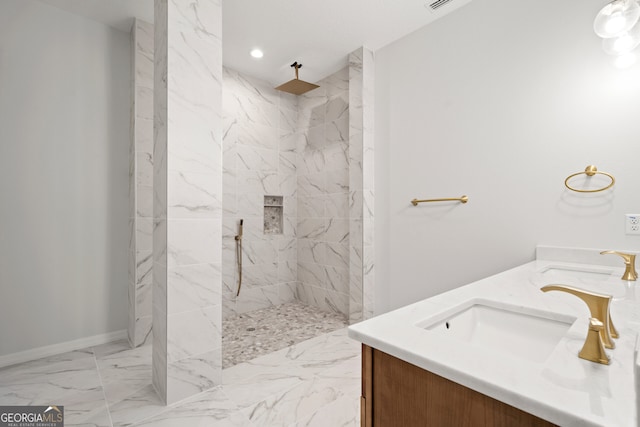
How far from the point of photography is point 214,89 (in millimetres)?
1862

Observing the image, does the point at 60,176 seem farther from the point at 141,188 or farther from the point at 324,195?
the point at 324,195

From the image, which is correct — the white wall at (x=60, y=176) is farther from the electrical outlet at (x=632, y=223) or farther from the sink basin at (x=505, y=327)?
the electrical outlet at (x=632, y=223)

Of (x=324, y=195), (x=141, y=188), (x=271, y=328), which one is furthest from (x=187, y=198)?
(x=324, y=195)

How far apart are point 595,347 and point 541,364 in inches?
4.6

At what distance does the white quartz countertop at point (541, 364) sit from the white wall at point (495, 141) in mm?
984

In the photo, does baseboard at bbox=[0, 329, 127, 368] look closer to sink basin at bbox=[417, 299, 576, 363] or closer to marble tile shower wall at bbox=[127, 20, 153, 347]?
marble tile shower wall at bbox=[127, 20, 153, 347]

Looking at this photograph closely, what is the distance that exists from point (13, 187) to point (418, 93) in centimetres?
315

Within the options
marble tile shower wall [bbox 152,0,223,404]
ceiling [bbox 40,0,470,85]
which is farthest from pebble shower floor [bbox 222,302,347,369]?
ceiling [bbox 40,0,470,85]

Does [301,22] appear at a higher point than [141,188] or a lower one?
higher

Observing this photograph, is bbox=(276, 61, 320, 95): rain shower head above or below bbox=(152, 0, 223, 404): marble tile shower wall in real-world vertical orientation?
above

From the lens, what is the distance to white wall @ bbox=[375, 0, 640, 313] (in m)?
1.69

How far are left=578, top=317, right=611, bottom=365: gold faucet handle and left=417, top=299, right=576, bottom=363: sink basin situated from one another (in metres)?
0.25

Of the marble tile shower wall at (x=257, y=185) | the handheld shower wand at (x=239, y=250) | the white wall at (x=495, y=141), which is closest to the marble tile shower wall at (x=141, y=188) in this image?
the marble tile shower wall at (x=257, y=185)

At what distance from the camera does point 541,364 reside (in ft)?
1.89
